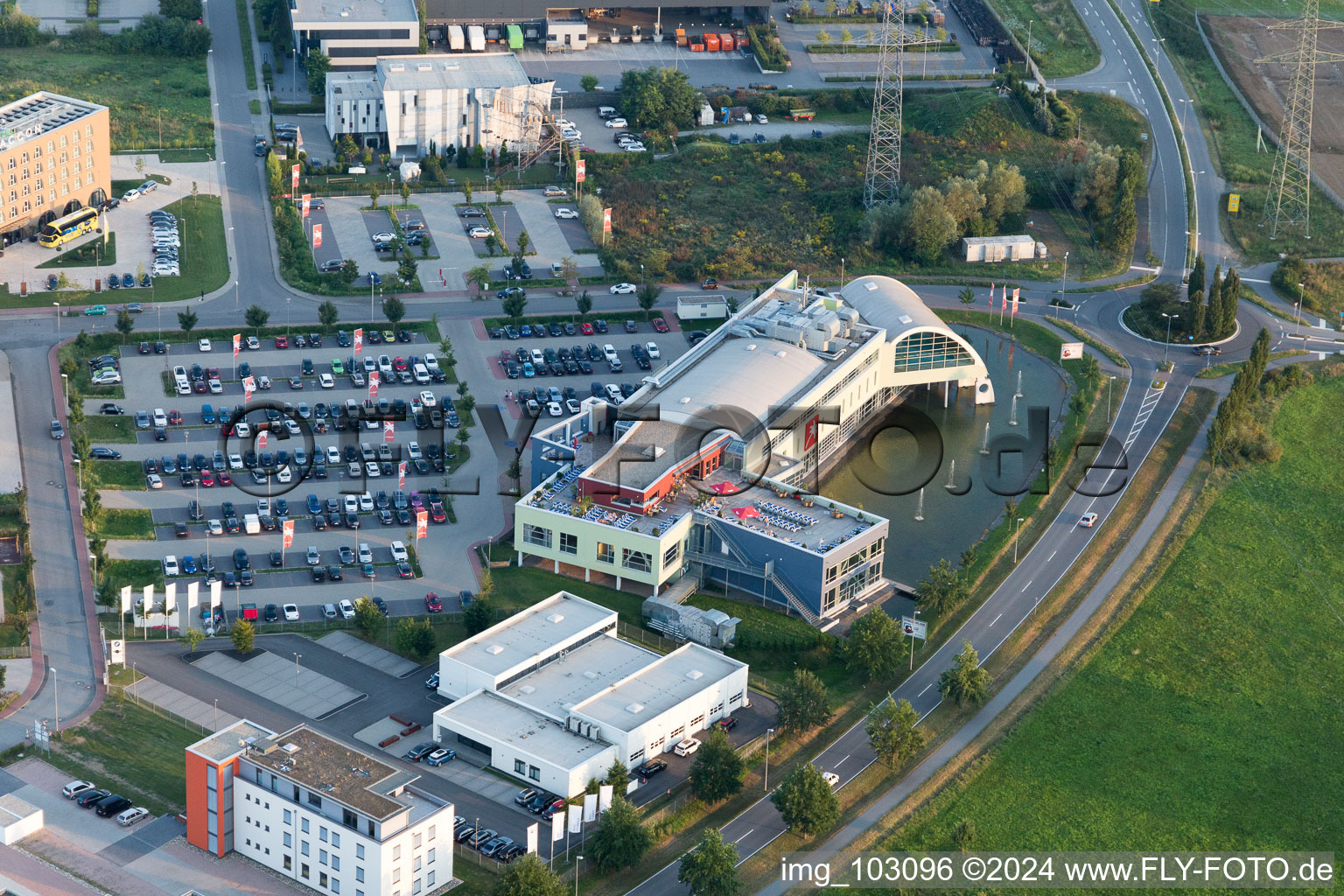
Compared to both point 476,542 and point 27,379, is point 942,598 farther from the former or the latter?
point 27,379

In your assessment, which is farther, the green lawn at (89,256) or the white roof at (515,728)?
the green lawn at (89,256)

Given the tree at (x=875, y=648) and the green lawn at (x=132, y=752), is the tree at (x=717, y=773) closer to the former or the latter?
the tree at (x=875, y=648)

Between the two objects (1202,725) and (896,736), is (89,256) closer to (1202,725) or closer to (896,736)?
(896,736)

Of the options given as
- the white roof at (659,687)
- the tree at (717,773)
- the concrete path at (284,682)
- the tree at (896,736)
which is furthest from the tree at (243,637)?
the tree at (896,736)

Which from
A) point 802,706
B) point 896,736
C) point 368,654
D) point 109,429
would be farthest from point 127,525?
point 896,736

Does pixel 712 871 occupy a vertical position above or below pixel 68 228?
below
